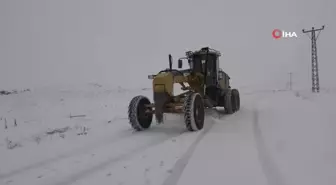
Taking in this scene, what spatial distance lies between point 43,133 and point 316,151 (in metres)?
7.22

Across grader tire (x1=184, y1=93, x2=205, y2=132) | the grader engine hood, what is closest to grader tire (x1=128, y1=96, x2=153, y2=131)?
the grader engine hood

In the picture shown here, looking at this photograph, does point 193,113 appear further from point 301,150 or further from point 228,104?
point 228,104

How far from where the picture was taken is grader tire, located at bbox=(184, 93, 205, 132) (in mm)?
7562

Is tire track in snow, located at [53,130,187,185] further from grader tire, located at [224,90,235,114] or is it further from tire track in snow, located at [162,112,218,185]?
grader tire, located at [224,90,235,114]

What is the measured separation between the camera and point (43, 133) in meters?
8.11

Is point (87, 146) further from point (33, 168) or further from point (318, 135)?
point (318, 135)

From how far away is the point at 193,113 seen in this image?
7676 millimetres

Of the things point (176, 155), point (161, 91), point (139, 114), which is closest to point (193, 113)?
point (161, 91)

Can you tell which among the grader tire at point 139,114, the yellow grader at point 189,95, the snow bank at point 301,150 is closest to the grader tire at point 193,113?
the yellow grader at point 189,95

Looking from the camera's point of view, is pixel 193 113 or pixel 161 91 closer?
pixel 193 113

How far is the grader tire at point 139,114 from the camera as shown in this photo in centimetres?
818

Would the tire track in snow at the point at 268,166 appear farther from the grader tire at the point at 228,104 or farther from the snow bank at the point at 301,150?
the grader tire at the point at 228,104

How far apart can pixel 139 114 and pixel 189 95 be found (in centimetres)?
174

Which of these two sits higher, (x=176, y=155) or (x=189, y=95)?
(x=189, y=95)
